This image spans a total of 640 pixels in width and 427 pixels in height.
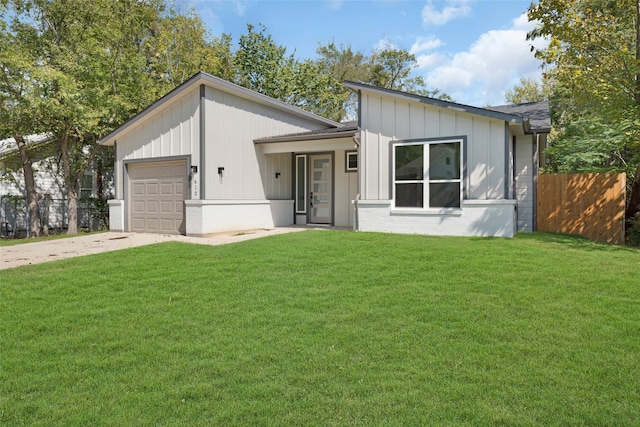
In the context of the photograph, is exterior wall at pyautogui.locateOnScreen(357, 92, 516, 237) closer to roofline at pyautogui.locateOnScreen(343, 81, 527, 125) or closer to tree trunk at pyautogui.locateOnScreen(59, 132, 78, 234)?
roofline at pyautogui.locateOnScreen(343, 81, 527, 125)

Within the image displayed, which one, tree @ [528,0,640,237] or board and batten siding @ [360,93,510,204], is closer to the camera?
board and batten siding @ [360,93,510,204]

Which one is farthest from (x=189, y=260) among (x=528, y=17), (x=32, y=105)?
(x=528, y=17)

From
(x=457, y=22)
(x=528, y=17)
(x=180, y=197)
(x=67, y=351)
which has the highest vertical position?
(x=457, y=22)

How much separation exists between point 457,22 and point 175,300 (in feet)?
42.9

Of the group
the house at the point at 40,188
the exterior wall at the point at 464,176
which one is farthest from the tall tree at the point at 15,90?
the exterior wall at the point at 464,176

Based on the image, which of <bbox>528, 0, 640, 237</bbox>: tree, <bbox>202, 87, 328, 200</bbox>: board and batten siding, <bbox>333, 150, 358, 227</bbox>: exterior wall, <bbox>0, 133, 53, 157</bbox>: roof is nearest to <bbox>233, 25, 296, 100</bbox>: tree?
<bbox>202, 87, 328, 200</bbox>: board and batten siding

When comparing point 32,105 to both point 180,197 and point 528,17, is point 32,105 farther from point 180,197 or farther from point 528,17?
point 528,17

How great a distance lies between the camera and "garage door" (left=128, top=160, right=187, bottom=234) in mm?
11789

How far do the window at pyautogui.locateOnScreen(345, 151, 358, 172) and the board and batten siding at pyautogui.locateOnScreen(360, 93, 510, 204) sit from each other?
69.2 inches

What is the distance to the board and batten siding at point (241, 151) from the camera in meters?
11.4

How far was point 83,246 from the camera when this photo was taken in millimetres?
9734

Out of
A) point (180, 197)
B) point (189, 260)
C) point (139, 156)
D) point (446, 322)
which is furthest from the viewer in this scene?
point (139, 156)

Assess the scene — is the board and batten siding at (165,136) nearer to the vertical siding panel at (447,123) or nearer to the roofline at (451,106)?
the roofline at (451,106)

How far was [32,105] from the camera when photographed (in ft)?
40.6
